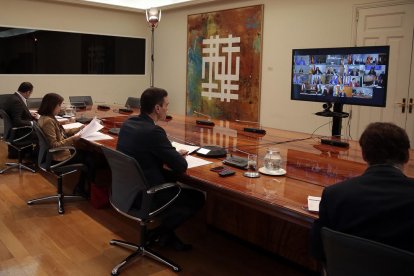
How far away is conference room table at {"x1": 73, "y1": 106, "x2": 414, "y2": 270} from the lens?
1867 millimetres

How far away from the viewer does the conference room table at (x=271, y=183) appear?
1.87 meters

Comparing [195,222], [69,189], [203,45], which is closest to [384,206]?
[195,222]

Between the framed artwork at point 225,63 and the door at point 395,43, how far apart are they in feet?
5.72

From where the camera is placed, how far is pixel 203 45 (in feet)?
23.5

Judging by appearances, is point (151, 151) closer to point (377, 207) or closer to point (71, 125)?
point (377, 207)

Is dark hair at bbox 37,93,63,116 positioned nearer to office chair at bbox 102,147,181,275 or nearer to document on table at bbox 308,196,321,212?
office chair at bbox 102,147,181,275

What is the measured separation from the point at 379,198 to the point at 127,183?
4.83 feet

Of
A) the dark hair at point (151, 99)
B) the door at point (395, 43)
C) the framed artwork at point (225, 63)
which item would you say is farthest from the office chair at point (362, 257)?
the framed artwork at point (225, 63)

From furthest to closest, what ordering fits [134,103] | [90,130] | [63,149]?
[134,103] → [90,130] → [63,149]

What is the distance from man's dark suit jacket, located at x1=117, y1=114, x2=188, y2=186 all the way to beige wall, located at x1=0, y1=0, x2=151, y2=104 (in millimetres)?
5358

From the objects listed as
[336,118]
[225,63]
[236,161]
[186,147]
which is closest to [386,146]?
[236,161]

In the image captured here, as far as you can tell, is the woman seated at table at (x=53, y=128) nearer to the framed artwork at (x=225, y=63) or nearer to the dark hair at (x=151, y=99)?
the dark hair at (x=151, y=99)

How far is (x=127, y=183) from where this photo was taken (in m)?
2.31

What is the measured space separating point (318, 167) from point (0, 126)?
6259 millimetres
